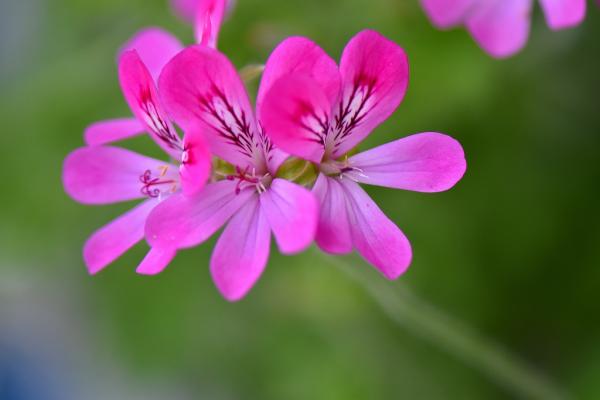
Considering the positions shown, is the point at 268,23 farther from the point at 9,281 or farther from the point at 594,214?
the point at 9,281

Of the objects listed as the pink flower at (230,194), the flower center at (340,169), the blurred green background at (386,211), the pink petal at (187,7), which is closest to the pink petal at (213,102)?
the pink flower at (230,194)

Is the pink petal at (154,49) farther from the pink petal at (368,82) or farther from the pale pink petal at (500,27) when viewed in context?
the pale pink petal at (500,27)

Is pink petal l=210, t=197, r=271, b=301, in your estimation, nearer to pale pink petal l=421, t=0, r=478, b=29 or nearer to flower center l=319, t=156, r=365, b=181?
flower center l=319, t=156, r=365, b=181

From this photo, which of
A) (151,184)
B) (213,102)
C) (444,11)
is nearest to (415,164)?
(213,102)

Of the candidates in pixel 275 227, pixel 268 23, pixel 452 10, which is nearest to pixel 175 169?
pixel 275 227

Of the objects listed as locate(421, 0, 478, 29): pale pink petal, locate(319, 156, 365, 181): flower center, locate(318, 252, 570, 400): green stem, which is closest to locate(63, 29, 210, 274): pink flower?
locate(319, 156, 365, 181): flower center

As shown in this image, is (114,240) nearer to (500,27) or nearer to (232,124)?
(232,124)
